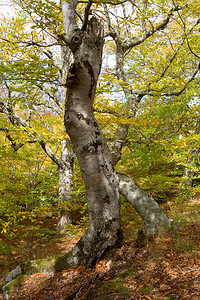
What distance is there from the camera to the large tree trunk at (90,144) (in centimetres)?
269

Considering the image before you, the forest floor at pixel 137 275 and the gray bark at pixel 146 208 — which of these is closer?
the forest floor at pixel 137 275

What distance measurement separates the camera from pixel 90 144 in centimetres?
286

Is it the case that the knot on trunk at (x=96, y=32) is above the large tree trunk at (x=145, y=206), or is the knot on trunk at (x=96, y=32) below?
above

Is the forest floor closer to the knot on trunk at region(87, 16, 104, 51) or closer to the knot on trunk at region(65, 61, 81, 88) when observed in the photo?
the knot on trunk at region(65, 61, 81, 88)

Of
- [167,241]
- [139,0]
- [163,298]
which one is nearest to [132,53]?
[139,0]

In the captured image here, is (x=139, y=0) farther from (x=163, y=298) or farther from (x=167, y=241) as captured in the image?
(x=163, y=298)

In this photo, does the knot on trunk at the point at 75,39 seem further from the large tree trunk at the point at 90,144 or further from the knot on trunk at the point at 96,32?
the knot on trunk at the point at 96,32

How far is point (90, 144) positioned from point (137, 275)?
1.89m

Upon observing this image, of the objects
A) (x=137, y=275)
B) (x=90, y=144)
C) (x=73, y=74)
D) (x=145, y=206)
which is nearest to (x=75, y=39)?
(x=73, y=74)

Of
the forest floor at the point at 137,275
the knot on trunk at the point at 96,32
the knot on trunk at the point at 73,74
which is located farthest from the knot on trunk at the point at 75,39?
the forest floor at the point at 137,275

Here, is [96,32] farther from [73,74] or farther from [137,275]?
[137,275]

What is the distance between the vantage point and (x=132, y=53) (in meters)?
10.5

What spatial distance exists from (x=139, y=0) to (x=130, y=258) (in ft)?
26.8

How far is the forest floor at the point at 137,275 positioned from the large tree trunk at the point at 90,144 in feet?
0.92
